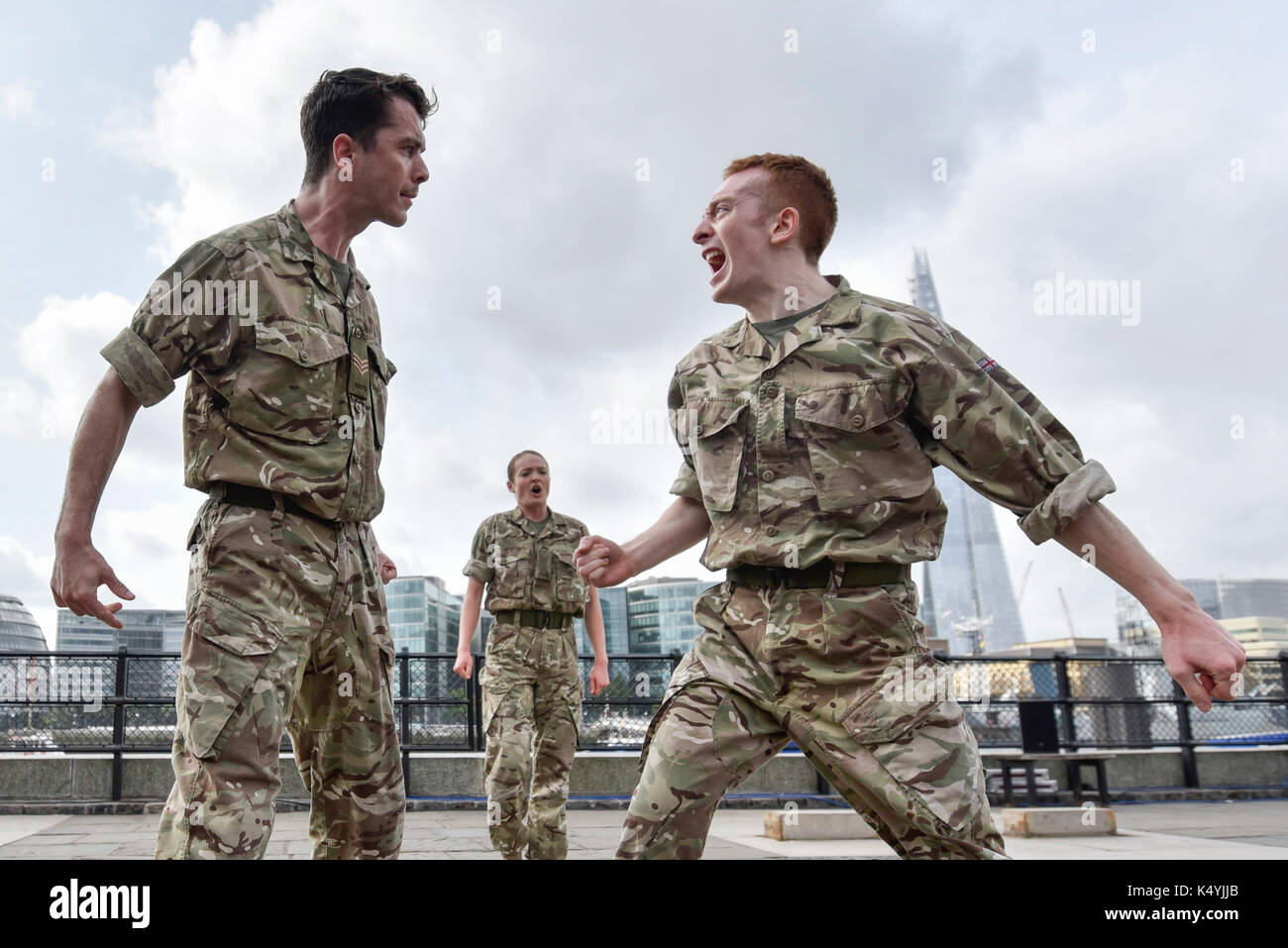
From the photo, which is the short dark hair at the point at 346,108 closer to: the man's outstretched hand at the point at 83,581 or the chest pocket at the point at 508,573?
the man's outstretched hand at the point at 83,581

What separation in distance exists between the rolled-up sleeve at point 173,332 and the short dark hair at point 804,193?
4.59ft

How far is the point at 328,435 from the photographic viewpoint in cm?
263

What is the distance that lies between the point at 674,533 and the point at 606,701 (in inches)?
333

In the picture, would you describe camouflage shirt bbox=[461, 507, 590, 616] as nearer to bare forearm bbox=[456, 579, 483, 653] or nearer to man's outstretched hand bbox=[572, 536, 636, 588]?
bare forearm bbox=[456, 579, 483, 653]

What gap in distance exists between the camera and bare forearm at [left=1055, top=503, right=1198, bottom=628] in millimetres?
2092

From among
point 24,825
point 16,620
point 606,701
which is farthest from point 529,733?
point 16,620

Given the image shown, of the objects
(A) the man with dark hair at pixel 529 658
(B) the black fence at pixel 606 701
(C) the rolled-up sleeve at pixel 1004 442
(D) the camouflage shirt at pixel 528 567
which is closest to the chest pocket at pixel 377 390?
(C) the rolled-up sleeve at pixel 1004 442

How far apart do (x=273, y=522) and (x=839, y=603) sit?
1.35m

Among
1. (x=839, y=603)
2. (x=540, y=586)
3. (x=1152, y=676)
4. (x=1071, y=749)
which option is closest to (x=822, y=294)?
(x=839, y=603)

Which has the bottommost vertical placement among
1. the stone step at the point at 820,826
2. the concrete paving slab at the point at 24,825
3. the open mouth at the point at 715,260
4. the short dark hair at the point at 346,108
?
the stone step at the point at 820,826

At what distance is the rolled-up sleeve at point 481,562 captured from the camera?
6.08 metres

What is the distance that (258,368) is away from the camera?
8.38 feet

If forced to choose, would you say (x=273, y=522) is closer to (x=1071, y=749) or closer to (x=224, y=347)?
(x=224, y=347)
